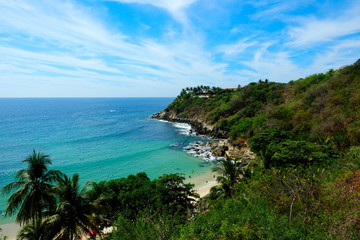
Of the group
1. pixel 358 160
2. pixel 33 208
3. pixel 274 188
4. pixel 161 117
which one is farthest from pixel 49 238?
pixel 161 117

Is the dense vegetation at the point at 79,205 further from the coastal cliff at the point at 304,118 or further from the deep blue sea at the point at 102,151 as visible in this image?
the deep blue sea at the point at 102,151

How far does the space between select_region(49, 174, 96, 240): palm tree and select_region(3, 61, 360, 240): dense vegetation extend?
0.06 metres

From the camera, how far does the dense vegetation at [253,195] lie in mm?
7968

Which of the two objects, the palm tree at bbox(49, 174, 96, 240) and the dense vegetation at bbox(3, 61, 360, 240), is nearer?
the dense vegetation at bbox(3, 61, 360, 240)

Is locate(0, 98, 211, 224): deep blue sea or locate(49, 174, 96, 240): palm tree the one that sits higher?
locate(49, 174, 96, 240): palm tree

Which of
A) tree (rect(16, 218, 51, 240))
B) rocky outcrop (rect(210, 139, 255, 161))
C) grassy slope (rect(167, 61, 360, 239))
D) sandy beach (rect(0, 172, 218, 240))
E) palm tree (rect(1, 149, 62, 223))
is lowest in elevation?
sandy beach (rect(0, 172, 218, 240))

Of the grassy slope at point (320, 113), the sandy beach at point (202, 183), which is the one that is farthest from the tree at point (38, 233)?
the grassy slope at point (320, 113)

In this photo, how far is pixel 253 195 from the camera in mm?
12047

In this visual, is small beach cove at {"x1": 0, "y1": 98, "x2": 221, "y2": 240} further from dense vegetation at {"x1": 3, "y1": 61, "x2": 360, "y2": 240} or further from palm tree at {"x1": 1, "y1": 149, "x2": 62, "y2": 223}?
palm tree at {"x1": 1, "y1": 149, "x2": 62, "y2": 223}

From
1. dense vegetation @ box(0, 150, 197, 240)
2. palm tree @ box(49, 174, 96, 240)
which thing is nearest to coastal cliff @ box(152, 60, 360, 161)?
dense vegetation @ box(0, 150, 197, 240)

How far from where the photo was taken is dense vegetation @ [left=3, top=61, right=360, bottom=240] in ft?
26.1

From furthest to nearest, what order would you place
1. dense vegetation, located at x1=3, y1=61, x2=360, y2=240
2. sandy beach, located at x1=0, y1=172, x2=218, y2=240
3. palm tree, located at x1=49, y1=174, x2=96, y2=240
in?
1. sandy beach, located at x1=0, y1=172, x2=218, y2=240
2. palm tree, located at x1=49, y1=174, x2=96, y2=240
3. dense vegetation, located at x1=3, y1=61, x2=360, y2=240

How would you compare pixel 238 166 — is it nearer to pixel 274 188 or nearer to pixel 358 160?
pixel 274 188

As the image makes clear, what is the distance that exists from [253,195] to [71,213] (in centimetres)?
1215
